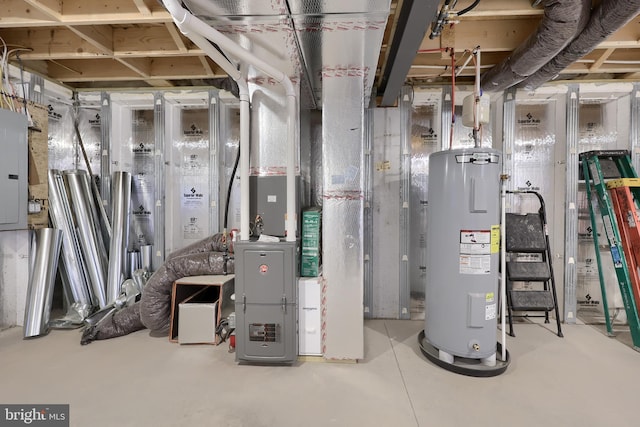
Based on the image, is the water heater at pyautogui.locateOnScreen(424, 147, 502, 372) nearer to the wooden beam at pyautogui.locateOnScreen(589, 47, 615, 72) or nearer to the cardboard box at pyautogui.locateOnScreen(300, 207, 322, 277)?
the cardboard box at pyautogui.locateOnScreen(300, 207, 322, 277)

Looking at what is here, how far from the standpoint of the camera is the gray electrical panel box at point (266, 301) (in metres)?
2.28

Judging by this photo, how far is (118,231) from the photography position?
3.26 m

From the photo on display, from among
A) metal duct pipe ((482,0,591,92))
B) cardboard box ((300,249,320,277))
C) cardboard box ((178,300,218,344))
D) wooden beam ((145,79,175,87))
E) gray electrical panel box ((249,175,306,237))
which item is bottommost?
cardboard box ((178,300,218,344))

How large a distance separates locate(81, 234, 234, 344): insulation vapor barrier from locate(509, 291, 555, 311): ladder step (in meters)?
2.71

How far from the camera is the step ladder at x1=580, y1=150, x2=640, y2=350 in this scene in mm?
2688

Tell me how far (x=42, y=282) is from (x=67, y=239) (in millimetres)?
460

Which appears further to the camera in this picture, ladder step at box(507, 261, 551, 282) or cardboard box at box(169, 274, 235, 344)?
ladder step at box(507, 261, 551, 282)

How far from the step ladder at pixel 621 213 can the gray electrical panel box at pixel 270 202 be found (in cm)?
293

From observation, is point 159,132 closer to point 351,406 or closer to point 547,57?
point 351,406

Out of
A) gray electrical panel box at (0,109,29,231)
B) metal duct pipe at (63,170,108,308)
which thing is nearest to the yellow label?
metal duct pipe at (63,170,108,308)

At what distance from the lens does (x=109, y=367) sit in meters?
2.26

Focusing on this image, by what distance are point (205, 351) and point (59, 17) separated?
9.09 ft

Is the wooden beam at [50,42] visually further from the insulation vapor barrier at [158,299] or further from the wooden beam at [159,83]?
the insulation vapor barrier at [158,299]

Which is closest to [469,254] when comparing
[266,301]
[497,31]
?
[266,301]
